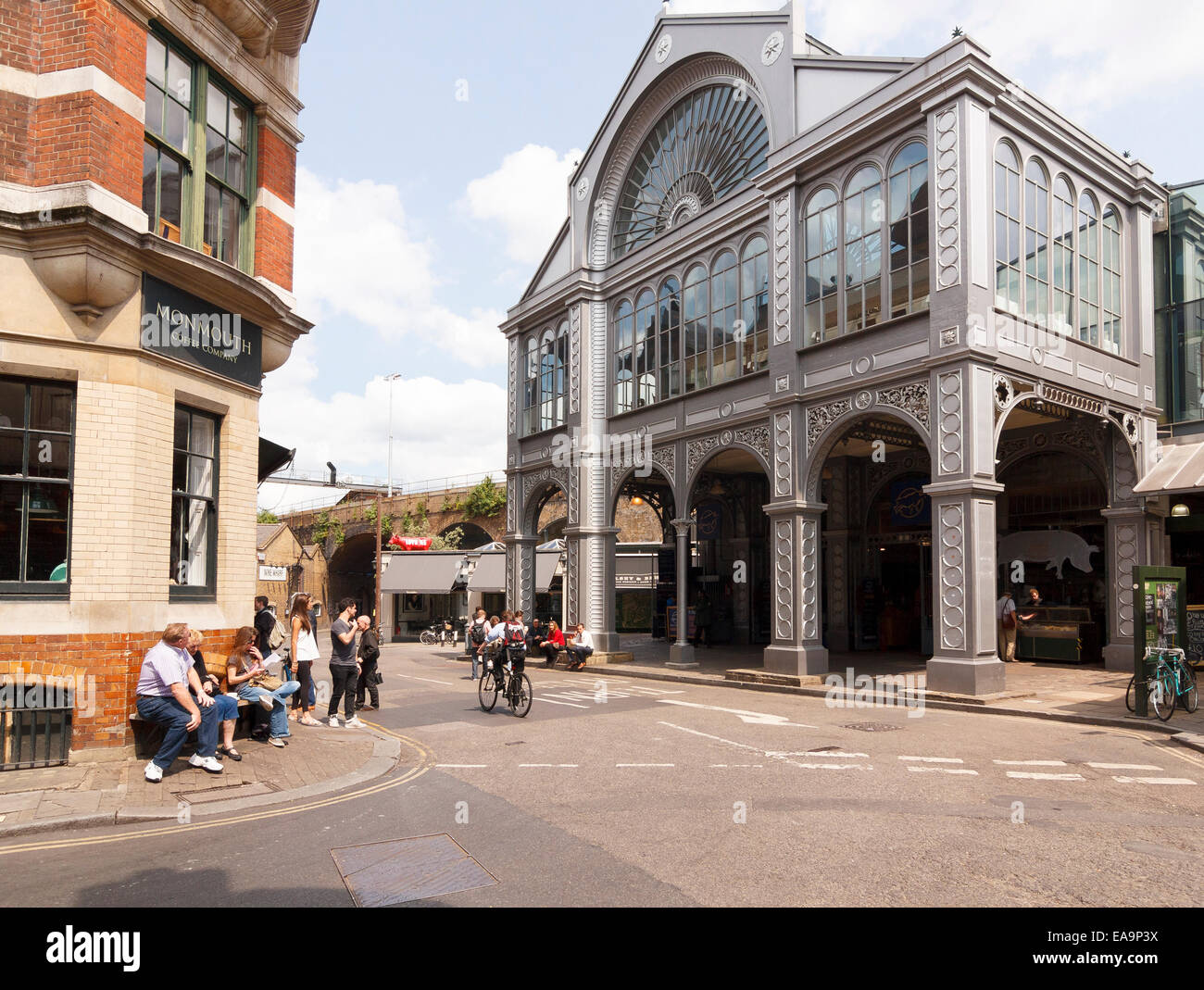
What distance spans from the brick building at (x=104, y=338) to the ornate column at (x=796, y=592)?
10.6 metres

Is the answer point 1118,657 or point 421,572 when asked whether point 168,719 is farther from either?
point 421,572

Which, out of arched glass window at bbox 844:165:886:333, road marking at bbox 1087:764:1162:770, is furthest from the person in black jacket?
arched glass window at bbox 844:165:886:333

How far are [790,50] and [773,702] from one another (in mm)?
13679

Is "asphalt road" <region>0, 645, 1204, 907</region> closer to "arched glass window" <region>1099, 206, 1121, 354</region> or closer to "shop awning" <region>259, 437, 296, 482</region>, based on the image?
"shop awning" <region>259, 437, 296, 482</region>

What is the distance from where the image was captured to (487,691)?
584 inches

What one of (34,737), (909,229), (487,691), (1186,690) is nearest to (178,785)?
(34,737)

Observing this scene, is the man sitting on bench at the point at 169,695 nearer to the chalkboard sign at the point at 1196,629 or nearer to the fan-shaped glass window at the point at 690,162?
the fan-shaped glass window at the point at 690,162

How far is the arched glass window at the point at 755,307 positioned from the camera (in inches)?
754

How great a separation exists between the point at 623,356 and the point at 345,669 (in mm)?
13929

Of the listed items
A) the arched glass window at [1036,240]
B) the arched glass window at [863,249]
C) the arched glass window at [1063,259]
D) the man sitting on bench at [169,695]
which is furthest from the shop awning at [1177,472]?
the man sitting on bench at [169,695]

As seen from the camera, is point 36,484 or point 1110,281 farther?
point 1110,281

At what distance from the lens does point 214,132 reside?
11.2 m
